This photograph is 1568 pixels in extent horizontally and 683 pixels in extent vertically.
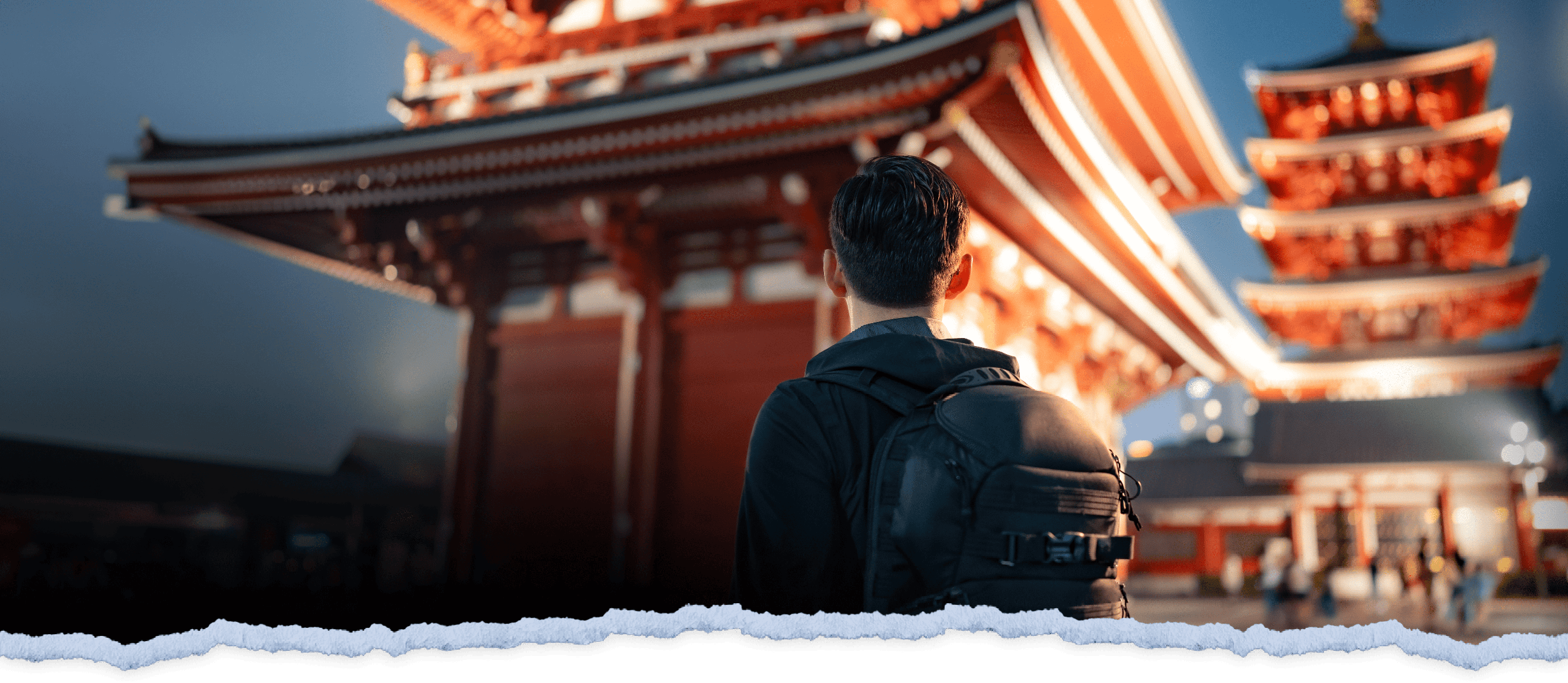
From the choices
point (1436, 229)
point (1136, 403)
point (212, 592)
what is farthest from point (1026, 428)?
point (1436, 229)

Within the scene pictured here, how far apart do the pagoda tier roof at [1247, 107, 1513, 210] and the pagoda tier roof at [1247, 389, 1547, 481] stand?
6029 millimetres

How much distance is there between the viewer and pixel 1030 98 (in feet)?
21.2

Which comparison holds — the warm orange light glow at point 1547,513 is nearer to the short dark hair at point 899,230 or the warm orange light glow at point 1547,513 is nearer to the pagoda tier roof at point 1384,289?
the pagoda tier roof at point 1384,289

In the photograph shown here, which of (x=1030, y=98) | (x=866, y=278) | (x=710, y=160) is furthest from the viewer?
(x=710, y=160)

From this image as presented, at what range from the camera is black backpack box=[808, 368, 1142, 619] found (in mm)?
1155

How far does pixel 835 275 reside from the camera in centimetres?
145

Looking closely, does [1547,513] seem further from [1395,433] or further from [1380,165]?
A: [1380,165]

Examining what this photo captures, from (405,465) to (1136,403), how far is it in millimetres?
17795

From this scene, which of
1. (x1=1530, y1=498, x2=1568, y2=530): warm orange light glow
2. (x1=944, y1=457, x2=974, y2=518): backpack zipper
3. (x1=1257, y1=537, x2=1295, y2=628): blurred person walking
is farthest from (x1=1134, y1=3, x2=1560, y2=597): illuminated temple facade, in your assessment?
(x1=944, y1=457, x2=974, y2=518): backpack zipper

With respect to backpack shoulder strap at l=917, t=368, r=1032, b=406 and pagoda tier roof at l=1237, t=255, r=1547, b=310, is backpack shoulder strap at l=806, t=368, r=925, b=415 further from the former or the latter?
pagoda tier roof at l=1237, t=255, r=1547, b=310

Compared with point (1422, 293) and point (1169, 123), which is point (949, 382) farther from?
point (1422, 293)

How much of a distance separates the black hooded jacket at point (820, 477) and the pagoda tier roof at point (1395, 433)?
19225 millimetres

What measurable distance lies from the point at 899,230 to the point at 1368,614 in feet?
53.7

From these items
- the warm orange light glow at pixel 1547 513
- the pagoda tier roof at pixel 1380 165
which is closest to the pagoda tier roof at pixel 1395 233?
the pagoda tier roof at pixel 1380 165
